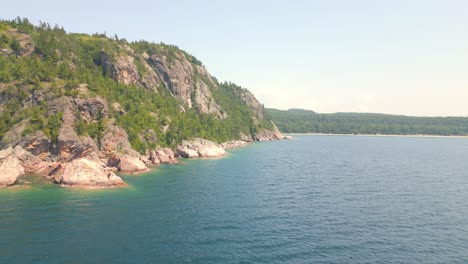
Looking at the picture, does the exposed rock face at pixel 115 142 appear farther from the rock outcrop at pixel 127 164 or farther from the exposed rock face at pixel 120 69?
the exposed rock face at pixel 120 69

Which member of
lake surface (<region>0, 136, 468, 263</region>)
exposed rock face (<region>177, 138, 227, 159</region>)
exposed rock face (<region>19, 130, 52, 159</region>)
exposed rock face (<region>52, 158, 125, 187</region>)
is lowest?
lake surface (<region>0, 136, 468, 263</region>)

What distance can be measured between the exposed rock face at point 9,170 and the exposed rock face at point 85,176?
777 centimetres

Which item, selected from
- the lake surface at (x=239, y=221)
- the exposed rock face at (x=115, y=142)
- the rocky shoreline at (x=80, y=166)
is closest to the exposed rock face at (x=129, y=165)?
the rocky shoreline at (x=80, y=166)

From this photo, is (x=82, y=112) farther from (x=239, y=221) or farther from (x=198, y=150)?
(x=239, y=221)

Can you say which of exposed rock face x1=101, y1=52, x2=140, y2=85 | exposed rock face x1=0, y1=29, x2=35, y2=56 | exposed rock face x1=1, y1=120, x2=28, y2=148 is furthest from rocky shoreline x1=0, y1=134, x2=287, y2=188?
exposed rock face x1=0, y1=29, x2=35, y2=56

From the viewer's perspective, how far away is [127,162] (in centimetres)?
9488

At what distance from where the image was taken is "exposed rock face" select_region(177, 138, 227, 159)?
13375cm

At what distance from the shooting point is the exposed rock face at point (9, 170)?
232 feet

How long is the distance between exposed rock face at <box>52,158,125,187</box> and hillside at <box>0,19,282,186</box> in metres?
0.22

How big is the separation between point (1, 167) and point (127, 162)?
30.5 m

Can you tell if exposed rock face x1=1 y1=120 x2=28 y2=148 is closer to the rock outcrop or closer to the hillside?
the hillside

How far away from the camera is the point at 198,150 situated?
137750mm

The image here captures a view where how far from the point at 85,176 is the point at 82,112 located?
3569 centimetres

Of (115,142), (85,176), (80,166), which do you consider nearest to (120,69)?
(115,142)
